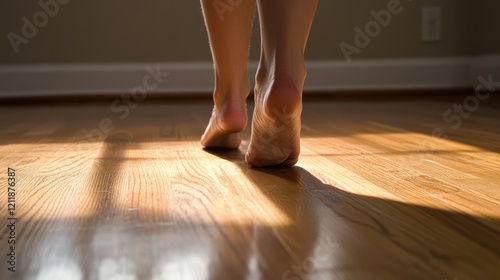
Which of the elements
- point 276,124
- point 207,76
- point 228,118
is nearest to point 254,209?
point 276,124

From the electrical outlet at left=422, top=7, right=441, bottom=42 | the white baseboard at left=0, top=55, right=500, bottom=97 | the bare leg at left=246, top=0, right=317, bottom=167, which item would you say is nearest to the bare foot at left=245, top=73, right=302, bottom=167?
the bare leg at left=246, top=0, right=317, bottom=167

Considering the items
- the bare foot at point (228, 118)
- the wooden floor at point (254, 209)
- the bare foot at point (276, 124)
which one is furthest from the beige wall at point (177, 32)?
the bare foot at point (276, 124)

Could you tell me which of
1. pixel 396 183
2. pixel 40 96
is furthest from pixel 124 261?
pixel 40 96

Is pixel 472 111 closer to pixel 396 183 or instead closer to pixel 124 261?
pixel 396 183

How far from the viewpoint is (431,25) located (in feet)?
11.0

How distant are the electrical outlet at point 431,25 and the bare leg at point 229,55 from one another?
2.17 m

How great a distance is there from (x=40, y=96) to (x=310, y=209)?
249 centimetres

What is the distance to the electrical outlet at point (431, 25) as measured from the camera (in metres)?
3.35

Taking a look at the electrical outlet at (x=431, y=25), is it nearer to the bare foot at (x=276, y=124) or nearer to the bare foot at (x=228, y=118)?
the bare foot at (x=228, y=118)

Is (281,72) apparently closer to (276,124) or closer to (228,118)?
(276,124)

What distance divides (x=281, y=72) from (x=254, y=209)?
27cm

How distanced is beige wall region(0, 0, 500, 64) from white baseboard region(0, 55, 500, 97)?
0.11 feet

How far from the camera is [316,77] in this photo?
3.32 metres

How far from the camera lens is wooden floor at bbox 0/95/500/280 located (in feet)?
2.17
